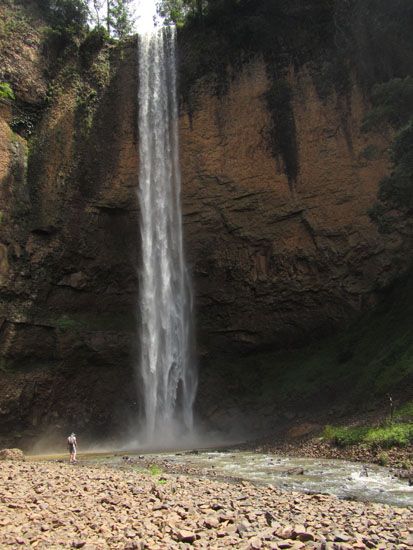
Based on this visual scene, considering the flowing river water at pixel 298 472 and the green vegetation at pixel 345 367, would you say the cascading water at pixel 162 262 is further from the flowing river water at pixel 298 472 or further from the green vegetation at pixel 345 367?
the flowing river water at pixel 298 472

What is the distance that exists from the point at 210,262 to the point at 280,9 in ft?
44.4

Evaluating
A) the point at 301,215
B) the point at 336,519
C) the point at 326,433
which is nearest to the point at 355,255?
the point at 301,215

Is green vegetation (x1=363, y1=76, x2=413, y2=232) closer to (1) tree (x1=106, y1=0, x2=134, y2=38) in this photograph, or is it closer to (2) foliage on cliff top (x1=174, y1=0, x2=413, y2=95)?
(2) foliage on cliff top (x1=174, y1=0, x2=413, y2=95)

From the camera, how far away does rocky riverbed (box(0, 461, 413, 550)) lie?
5469 millimetres

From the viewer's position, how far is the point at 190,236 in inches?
967

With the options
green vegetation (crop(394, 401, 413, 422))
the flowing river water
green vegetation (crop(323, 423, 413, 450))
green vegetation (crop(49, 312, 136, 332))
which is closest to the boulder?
the flowing river water

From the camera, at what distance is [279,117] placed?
24672mm

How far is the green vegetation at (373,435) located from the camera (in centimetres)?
1173

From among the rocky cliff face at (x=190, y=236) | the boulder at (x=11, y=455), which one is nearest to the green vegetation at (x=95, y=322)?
the rocky cliff face at (x=190, y=236)

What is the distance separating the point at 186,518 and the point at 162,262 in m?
18.4

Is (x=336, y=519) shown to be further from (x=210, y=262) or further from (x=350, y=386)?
(x=210, y=262)

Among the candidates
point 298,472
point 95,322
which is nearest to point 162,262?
point 95,322

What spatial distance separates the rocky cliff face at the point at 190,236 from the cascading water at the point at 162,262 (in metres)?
0.62

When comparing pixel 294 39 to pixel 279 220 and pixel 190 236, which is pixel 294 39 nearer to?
pixel 279 220
